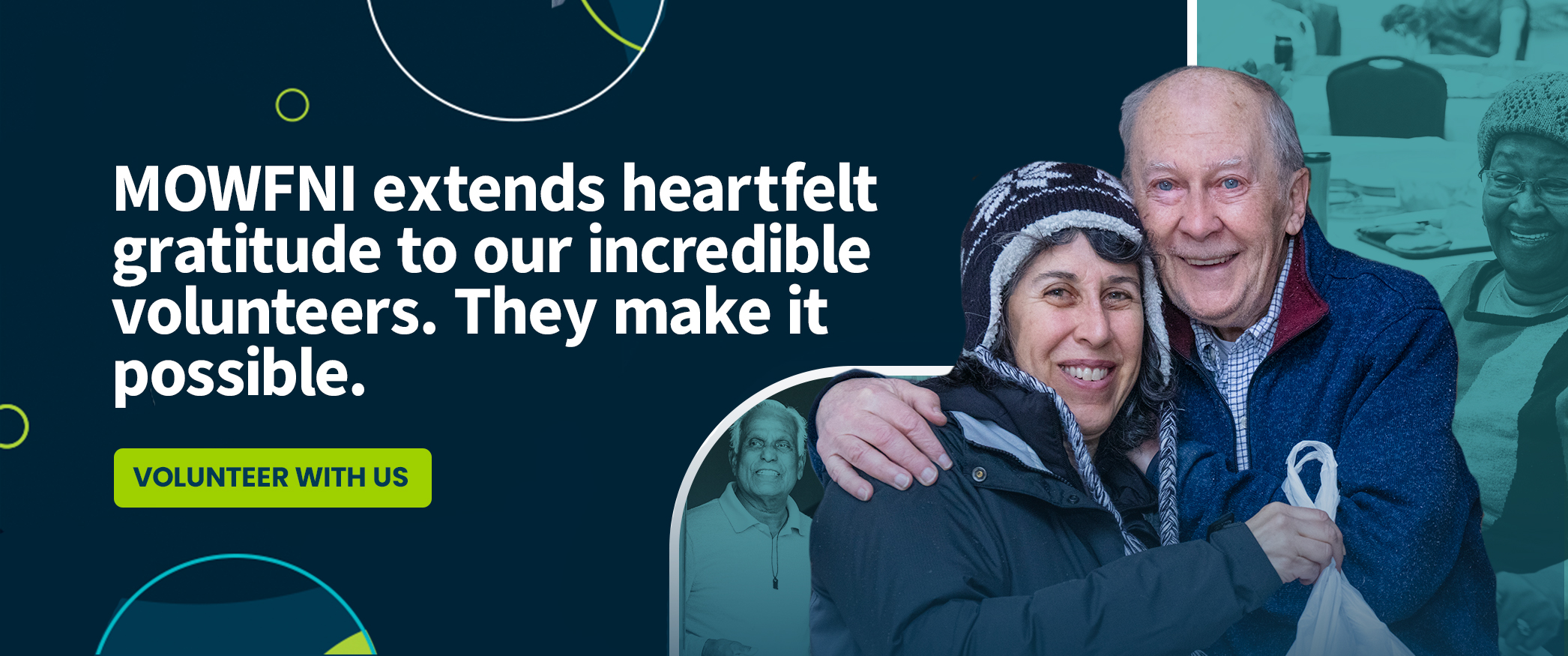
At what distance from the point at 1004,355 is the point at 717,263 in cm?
96

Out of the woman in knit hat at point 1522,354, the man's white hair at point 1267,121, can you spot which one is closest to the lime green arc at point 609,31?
the man's white hair at point 1267,121

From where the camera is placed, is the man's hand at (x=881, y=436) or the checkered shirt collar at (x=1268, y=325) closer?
the man's hand at (x=881, y=436)

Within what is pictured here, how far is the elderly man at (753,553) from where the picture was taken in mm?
3498

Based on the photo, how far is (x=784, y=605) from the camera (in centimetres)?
351

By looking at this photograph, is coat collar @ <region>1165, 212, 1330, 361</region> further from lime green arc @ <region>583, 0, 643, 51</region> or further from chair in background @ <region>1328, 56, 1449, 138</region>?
lime green arc @ <region>583, 0, 643, 51</region>

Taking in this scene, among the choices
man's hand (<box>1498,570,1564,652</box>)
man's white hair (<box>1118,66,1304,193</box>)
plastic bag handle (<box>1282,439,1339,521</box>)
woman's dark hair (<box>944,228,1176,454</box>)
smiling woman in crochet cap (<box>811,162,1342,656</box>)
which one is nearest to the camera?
smiling woman in crochet cap (<box>811,162,1342,656</box>)

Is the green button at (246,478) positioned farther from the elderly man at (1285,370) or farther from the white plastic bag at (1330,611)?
the white plastic bag at (1330,611)

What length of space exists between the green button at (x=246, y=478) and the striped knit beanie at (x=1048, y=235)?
184 centimetres

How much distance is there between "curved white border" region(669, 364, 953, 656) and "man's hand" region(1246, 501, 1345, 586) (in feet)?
3.21

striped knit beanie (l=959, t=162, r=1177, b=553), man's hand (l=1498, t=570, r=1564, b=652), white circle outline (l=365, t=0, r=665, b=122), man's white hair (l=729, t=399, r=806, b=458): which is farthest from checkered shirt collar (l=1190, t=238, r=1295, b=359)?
white circle outline (l=365, t=0, r=665, b=122)

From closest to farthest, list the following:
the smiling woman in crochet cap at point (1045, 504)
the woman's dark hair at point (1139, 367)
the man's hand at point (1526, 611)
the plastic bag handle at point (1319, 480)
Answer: the smiling woman in crochet cap at point (1045, 504) → the woman's dark hair at point (1139, 367) → the plastic bag handle at point (1319, 480) → the man's hand at point (1526, 611)

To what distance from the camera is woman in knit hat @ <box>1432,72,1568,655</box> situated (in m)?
3.48

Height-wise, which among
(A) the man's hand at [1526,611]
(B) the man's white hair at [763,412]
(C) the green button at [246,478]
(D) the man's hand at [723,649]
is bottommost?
(D) the man's hand at [723,649]

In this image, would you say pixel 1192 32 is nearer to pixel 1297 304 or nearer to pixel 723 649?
pixel 1297 304
